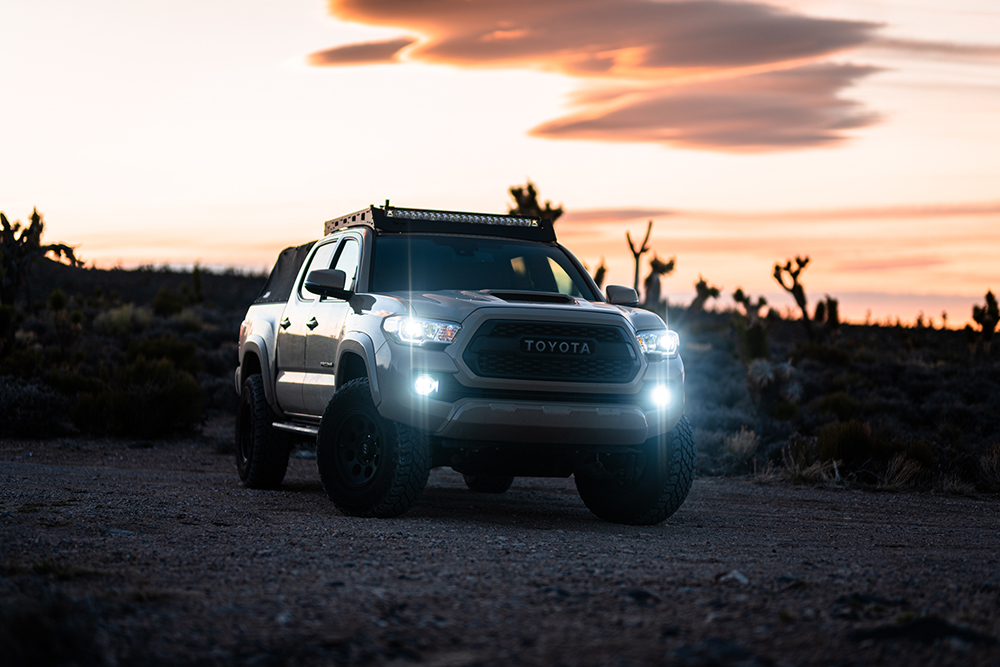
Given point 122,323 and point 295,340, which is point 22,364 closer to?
point 122,323

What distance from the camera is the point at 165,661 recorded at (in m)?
3.73

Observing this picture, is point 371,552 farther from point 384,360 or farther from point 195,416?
point 195,416

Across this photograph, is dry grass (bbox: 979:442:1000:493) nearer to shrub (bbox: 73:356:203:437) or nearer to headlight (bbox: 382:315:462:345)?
headlight (bbox: 382:315:462:345)

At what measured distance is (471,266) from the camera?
28.7 ft

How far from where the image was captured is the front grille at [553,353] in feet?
23.8

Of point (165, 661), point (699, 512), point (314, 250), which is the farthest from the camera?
point (314, 250)

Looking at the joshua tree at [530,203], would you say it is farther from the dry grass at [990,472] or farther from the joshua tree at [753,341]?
the dry grass at [990,472]

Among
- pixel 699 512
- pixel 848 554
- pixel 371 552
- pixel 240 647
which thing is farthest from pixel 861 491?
pixel 240 647

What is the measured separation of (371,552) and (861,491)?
7.66 m

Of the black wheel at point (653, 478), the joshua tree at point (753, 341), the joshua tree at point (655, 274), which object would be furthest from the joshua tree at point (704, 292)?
the black wheel at point (653, 478)

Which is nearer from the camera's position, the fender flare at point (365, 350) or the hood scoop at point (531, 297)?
the fender flare at point (365, 350)

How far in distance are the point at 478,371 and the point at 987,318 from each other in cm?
3495

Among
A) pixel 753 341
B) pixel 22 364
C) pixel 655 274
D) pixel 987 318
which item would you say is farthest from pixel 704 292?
pixel 22 364

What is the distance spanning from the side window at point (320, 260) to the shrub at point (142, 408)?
775 cm
